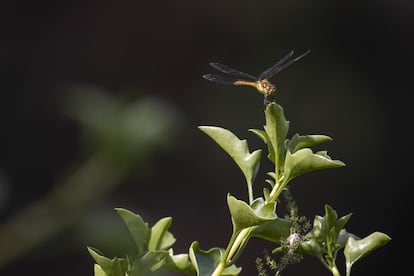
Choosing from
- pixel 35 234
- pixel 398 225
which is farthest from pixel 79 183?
pixel 398 225

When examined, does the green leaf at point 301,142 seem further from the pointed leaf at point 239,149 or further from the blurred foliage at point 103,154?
the blurred foliage at point 103,154

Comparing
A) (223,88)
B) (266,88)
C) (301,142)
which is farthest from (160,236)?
(223,88)

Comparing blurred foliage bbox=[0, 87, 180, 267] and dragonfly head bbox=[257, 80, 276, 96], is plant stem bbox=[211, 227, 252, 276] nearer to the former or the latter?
blurred foliage bbox=[0, 87, 180, 267]

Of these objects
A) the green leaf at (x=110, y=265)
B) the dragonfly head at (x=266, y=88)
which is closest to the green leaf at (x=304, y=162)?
the green leaf at (x=110, y=265)

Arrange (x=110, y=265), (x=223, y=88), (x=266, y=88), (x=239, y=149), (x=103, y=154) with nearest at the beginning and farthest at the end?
(x=110, y=265)
(x=239, y=149)
(x=103, y=154)
(x=266, y=88)
(x=223, y=88)

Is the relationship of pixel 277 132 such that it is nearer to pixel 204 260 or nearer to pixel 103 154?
pixel 204 260
